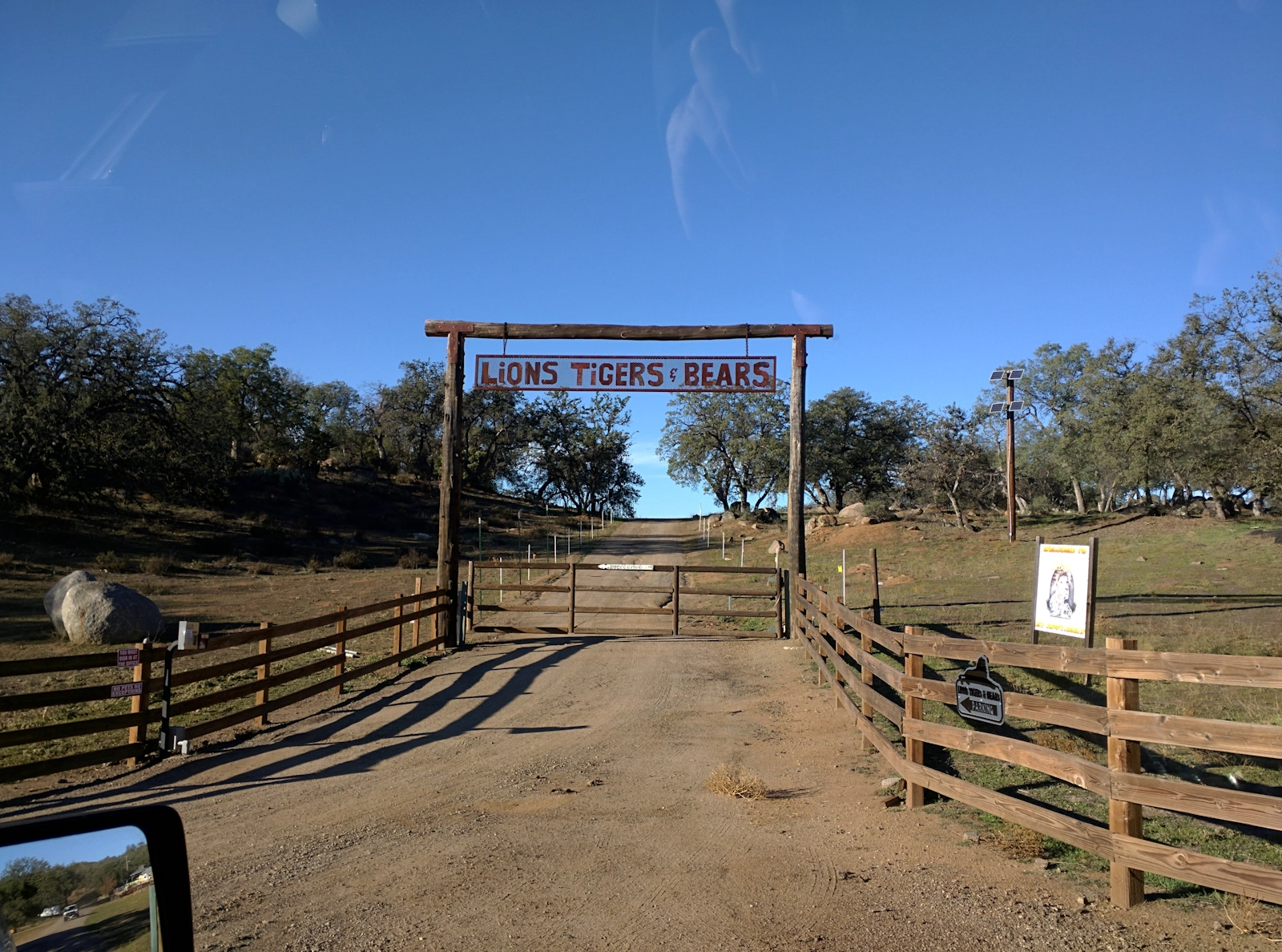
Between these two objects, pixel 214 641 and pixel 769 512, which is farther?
pixel 769 512

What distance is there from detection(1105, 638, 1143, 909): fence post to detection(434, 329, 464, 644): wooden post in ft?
40.7

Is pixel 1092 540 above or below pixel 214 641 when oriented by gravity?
above

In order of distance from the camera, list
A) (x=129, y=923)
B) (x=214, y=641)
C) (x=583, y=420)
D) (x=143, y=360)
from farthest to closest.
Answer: (x=583, y=420), (x=143, y=360), (x=214, y=641), (x=129, y=923)

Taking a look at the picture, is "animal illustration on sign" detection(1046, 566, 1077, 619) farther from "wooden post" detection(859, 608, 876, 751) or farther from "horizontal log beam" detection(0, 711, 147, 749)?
"horizontal log beam" detection(0, 711, 147, 749)

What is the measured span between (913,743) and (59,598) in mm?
17459

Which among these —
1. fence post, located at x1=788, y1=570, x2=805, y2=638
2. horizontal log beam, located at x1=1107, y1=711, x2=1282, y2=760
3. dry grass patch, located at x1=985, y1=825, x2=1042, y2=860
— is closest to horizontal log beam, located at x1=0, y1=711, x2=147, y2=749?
dry grass patch, located at x1=985, y1=825, x2=1042, y2=860

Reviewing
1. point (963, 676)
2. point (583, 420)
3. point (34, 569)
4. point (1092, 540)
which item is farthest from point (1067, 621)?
point (583, 420)

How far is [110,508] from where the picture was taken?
36.3 meters

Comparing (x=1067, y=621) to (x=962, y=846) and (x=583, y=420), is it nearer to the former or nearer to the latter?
(x=962, y=846)

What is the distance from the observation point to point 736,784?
23.2 ft

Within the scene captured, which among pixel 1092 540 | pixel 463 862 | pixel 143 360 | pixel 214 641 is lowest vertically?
pixel 463 862

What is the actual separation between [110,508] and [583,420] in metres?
30.8

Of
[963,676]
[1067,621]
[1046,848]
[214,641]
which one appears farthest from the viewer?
[1067,621]

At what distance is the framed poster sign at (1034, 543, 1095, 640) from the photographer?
970 cm
